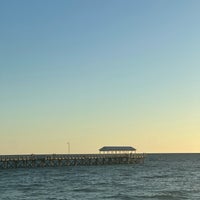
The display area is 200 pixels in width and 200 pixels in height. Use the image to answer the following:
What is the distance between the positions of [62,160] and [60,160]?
62 cm

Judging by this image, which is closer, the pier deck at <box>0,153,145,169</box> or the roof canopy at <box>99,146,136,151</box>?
the pier deck at <box>0,153,145,169</box>

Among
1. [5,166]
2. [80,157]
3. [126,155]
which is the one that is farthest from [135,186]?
[126,155]

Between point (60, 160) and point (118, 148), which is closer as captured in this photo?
point (60, 160)

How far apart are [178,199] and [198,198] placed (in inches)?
69.8

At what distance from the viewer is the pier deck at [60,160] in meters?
97.1

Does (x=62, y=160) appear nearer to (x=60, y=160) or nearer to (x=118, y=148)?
(x=60, y=160)

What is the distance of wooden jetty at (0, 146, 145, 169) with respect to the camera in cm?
9719

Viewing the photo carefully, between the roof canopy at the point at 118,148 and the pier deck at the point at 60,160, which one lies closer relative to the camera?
the pier deck at the point at 60,160

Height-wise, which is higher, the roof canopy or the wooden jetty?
the roof canopy

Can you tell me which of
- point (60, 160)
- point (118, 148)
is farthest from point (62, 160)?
point (118, 148)

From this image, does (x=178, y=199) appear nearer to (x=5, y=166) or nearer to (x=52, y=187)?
(x=52, y=187)

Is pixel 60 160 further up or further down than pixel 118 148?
further down

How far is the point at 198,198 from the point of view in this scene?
42688mm

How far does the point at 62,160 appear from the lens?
106 m
